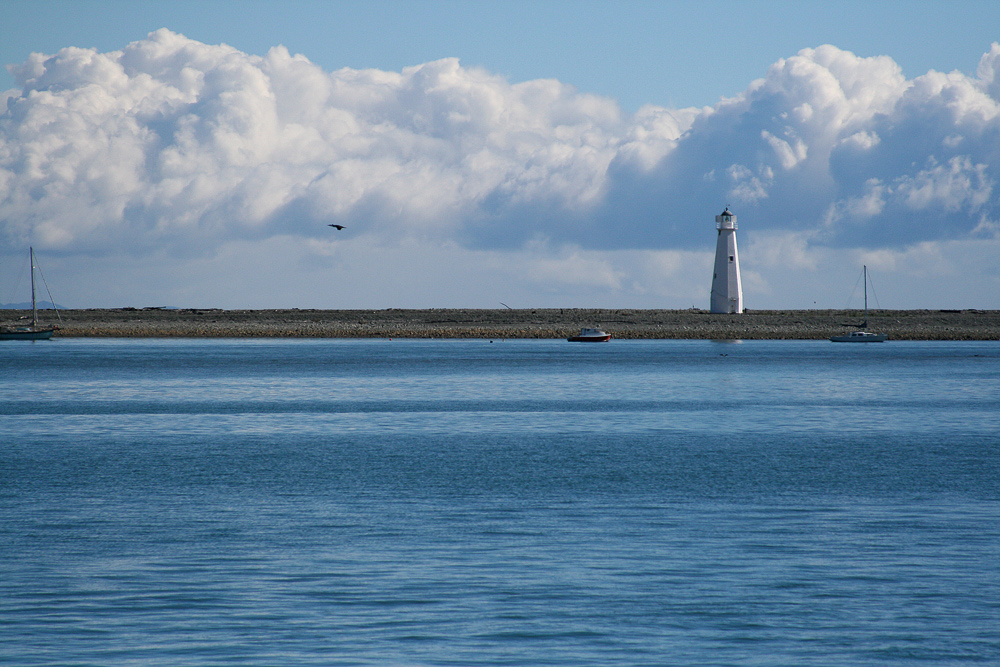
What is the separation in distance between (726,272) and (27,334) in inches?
3541

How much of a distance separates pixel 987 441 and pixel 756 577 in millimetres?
22823

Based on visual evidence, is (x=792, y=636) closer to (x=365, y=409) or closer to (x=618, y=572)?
(x=618, y=572)

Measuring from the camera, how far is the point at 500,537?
18.3 metres

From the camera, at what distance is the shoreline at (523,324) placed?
415ft

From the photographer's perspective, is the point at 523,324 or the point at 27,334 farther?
the point at 523,324

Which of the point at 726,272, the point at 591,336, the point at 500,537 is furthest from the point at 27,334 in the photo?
the point at 500,537

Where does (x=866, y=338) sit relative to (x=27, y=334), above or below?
below

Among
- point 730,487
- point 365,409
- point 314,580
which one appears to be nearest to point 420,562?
point 314,580

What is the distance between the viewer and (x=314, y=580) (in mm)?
15203

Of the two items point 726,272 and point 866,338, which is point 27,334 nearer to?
point 726,272

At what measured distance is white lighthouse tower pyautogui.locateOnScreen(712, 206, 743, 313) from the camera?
120438mm

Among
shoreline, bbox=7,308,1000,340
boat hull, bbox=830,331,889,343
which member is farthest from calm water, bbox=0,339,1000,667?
shoreline, bbox=7,308,1000,340

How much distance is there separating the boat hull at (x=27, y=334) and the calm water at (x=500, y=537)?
9133 centimetres

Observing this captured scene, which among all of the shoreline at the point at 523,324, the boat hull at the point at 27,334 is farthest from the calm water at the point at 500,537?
the boat hull at the point at 27,334
